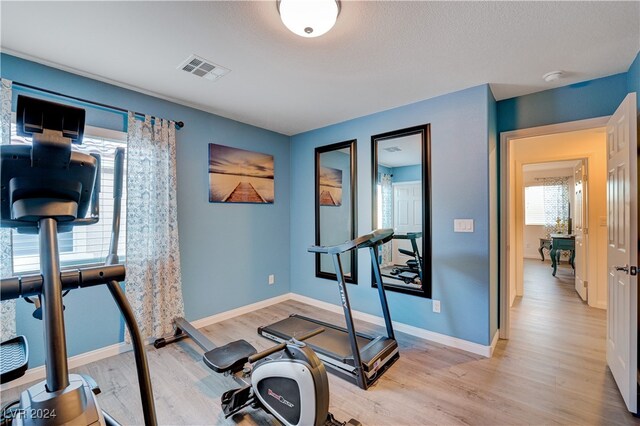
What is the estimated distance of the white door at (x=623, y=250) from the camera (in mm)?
1775

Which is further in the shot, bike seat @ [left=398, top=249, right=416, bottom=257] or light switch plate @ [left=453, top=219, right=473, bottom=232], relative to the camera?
bike seat @ [left=398, top=249, right=416, bottom=257]

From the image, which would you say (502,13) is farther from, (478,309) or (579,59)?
(478,309)

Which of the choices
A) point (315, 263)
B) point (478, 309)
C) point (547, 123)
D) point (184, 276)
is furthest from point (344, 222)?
point (547, 123)

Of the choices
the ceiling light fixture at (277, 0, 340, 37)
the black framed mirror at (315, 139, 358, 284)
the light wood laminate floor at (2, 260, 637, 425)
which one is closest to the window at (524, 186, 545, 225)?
the light wood laminate floor at (2, 260, 637, 425)

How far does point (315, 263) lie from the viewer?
13.0 ft

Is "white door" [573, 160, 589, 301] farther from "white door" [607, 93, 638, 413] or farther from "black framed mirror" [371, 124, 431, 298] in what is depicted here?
"black framed mirror" [371, 124, 431, 298]

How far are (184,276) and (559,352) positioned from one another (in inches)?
151

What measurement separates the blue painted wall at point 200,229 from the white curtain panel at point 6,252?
0.14 metres

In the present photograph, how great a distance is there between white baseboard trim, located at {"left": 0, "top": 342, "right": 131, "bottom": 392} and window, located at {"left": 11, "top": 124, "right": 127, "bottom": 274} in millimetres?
792

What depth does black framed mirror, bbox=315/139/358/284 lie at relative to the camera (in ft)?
11.7

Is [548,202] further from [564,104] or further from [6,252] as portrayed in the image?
[6,252]

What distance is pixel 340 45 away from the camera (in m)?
1.98

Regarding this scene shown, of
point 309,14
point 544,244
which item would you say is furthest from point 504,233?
point 544,244

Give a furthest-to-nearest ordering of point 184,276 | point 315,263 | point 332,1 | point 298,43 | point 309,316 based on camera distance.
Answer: point 315,263
point 309,316
point 184,276
point 298,43
point 332,1
